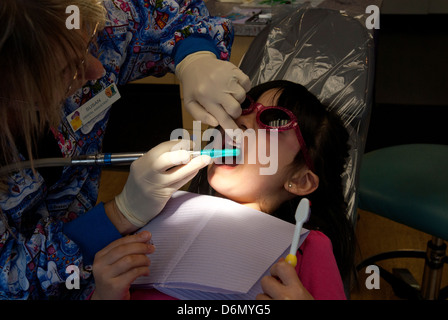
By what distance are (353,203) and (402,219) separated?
0.25 m

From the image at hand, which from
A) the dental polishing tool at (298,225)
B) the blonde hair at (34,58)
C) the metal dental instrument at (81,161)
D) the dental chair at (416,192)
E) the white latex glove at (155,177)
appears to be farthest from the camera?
the dental chair at (416,192)

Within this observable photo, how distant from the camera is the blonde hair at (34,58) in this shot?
0.76 meters

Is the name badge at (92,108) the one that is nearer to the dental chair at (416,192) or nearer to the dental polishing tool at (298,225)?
the dental polishing tool at (298,225)

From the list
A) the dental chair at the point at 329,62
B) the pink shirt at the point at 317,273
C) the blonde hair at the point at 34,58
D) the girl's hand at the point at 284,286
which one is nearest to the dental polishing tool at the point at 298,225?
the girl's hand at the point at 284,286

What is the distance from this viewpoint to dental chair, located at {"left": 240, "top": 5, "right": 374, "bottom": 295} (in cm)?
144

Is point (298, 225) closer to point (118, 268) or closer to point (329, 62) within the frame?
point (118, 268)

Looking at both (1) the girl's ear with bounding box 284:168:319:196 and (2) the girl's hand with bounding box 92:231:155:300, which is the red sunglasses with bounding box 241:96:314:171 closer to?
(1) the girl's ear with bounding box 284:168:319:196

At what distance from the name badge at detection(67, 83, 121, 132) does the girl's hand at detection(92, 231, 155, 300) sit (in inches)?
15.5

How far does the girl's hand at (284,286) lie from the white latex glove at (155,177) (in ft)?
1.29

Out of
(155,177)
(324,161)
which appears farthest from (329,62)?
(155,177)

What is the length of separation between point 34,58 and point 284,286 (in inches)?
25.3

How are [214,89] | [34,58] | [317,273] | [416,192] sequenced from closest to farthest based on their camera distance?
[34,58], [317,273], [214,89], [416,192]

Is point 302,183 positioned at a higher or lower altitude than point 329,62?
lower

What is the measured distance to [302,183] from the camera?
4.38ft
